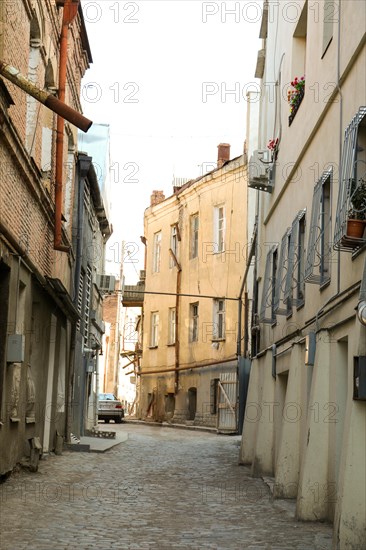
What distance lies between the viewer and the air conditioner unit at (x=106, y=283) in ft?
97.2

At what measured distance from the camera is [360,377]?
7.98m

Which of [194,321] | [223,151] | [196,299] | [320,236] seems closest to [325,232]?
[320,236]

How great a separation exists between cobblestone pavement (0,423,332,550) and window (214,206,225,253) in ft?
61.1

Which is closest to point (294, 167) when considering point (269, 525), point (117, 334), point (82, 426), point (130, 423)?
point (269, 525)

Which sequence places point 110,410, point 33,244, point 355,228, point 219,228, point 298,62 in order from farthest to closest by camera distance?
point 110,410
point 219,228
point 298,62
point 33,244
point 355,228

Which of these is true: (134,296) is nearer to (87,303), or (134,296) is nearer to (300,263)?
(87,303)

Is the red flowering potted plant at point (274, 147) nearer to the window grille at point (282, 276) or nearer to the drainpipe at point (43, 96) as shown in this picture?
the window grille at point (282, 276)

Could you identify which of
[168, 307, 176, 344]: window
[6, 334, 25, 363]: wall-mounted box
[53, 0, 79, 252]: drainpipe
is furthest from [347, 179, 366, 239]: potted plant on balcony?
[168, 307, 176, 344]: window

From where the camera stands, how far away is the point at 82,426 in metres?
23.9

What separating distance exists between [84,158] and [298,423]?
447 inches

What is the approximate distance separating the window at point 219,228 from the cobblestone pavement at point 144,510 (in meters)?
18.6

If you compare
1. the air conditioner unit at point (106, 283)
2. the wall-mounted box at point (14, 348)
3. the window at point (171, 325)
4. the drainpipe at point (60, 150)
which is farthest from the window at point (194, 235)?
the wall-mounted box at point (14, 348)

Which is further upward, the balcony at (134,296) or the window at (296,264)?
the balcony at (134,296)

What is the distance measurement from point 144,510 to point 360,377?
3696mm
